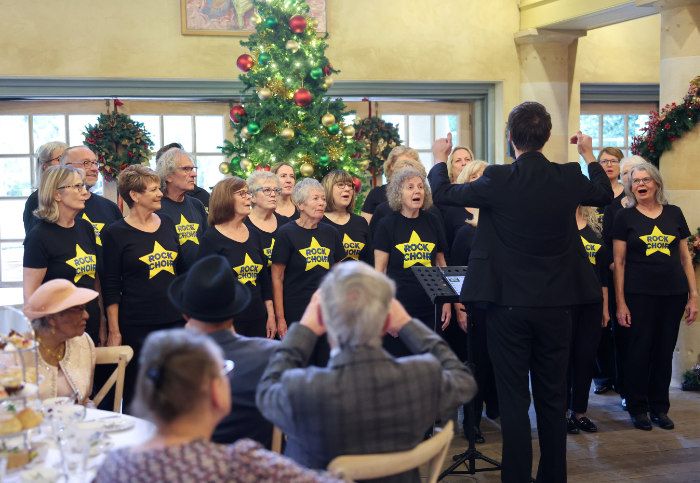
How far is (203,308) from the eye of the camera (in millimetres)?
2785

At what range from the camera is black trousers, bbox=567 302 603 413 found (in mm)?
5066

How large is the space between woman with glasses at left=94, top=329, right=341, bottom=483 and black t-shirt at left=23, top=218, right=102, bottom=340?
2.56 metres

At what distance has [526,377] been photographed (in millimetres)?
3676

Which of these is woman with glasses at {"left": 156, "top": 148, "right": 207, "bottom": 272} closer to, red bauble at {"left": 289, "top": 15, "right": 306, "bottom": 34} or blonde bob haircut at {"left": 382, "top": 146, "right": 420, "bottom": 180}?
blonde bob haircut at {"left": 382, "top": 146, "right": 420, "bottom": 180}

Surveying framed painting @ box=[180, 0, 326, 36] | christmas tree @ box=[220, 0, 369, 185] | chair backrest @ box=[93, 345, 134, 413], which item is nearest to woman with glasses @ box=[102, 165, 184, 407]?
chair backrest @ box=[93, 345, 134, 413]

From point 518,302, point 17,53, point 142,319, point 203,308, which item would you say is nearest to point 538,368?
point 518,302

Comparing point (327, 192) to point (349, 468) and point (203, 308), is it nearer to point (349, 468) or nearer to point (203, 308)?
point (203, 308)

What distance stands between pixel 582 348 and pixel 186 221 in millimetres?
2424

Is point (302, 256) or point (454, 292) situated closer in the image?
point (454, 292)

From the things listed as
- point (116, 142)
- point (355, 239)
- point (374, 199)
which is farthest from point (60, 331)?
point (116, 142)

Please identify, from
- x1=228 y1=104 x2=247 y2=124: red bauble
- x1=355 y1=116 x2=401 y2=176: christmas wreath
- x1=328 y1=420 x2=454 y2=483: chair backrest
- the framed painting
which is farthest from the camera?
x1=355 y1=116 x2=401 y2=176: christmas wreath

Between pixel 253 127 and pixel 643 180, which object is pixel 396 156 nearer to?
pixel 253 127

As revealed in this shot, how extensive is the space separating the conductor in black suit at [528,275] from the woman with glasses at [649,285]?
1.66 meters

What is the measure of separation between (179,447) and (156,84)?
595 cm
